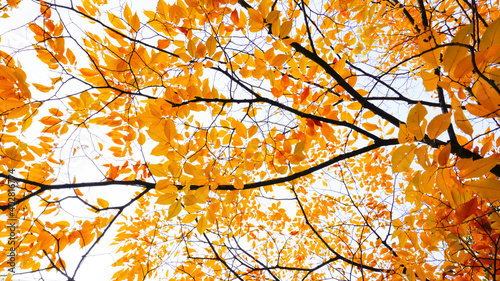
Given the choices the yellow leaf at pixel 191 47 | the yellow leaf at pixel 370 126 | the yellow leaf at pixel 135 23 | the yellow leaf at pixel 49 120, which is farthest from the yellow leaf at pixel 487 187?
the yellow leaf at pixel 49 120

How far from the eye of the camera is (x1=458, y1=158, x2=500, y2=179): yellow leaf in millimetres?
739

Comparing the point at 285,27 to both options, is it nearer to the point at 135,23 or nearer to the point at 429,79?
the point at 429,79

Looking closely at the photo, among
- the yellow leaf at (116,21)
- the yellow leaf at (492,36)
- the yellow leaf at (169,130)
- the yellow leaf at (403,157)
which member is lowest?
the yellow leaf at (403,157)

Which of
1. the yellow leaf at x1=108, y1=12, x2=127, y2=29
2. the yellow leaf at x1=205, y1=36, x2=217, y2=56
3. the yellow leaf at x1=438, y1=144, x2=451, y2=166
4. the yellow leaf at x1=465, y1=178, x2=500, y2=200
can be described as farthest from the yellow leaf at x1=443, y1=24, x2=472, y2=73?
the yellow leaf at x1=108, y1=12, x2=127, y2=29

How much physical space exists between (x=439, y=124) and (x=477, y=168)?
0.59 feet

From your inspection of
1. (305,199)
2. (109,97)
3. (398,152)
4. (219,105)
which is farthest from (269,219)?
(398,152)

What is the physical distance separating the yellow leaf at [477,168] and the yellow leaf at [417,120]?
16cm

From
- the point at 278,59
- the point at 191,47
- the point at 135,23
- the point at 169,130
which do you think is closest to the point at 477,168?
the point at 278,59

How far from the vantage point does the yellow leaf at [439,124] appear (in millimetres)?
765

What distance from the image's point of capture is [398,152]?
88 cm

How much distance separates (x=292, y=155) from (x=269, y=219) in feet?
13.3

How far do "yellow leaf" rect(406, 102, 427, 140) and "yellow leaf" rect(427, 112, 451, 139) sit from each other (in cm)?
3

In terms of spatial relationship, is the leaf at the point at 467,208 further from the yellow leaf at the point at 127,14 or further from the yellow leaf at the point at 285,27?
the yellow leaf at the point at 127,14

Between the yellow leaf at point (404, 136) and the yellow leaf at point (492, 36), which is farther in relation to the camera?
the yellow leaf at point (404, 136)
